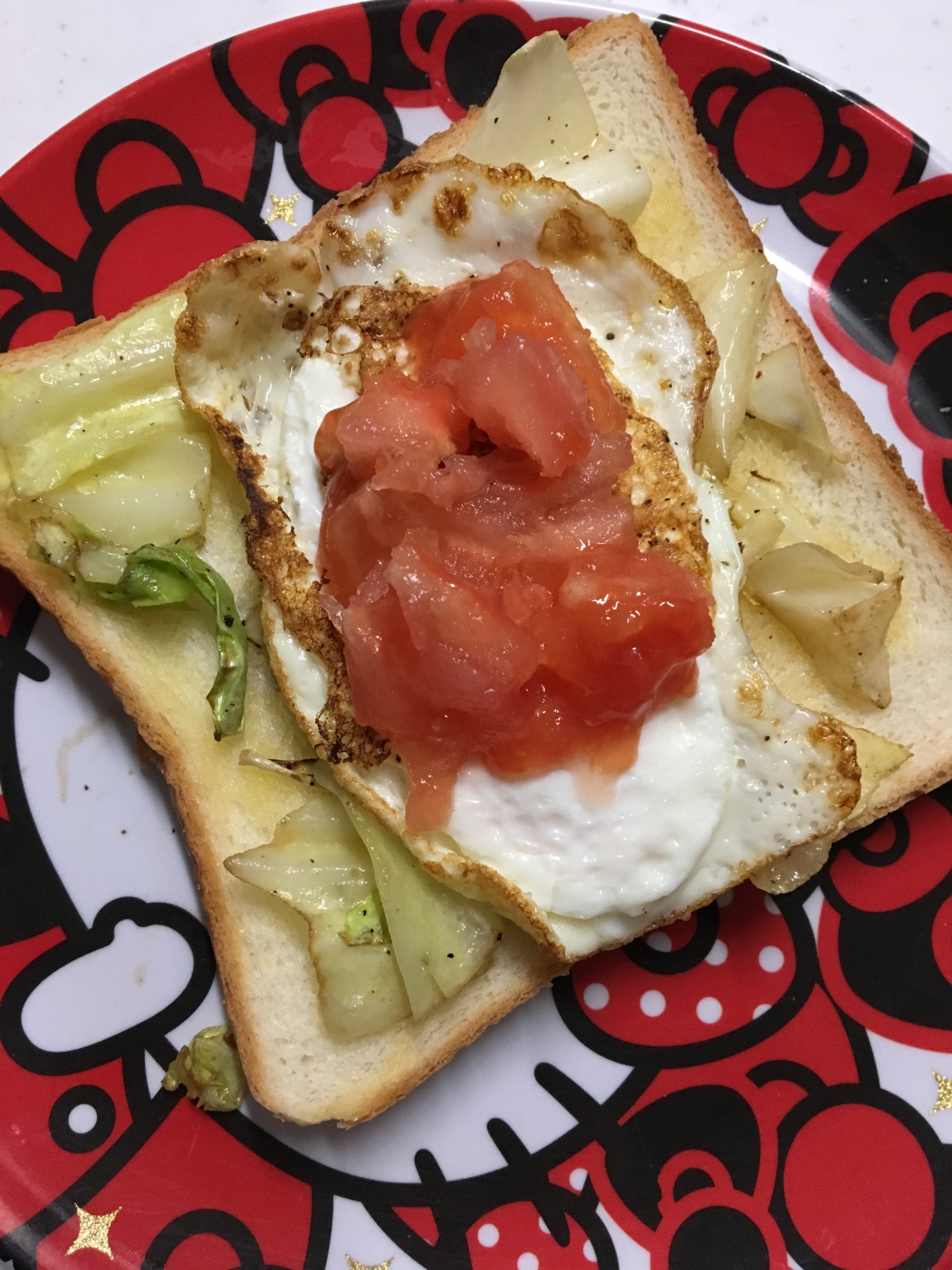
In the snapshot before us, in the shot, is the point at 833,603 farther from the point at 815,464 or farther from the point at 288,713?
the point at 288,713

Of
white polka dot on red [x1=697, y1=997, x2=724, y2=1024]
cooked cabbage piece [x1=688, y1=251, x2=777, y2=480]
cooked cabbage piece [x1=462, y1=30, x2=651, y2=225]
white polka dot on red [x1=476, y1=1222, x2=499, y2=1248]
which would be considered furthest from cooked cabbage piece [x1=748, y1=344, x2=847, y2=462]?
white polka dot on red [x1=476, y1=1222, x2=499, y2=1248]

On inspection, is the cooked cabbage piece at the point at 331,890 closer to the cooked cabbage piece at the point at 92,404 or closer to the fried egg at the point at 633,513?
the fried egg at the point at 633,513

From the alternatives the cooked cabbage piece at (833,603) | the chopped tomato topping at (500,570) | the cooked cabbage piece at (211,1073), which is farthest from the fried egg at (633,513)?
the cooked cabbage piece at (211,1073)

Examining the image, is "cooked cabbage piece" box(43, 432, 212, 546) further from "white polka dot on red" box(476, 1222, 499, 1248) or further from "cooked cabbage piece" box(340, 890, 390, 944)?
"white polka dot on red" box(476, 1222, 499, 1248)

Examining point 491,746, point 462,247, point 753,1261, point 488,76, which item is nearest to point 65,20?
point 488,76

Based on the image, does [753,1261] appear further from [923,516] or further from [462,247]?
[462,247]
